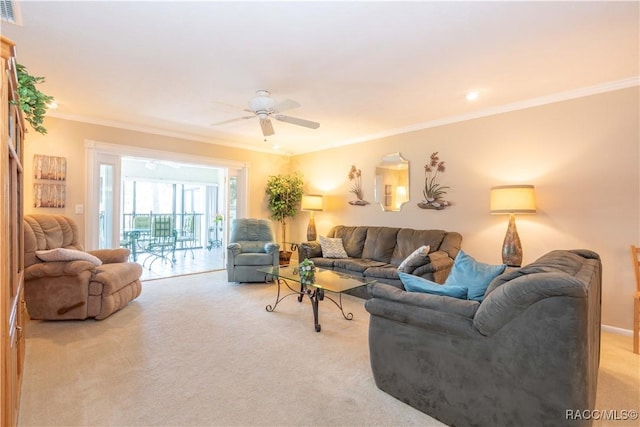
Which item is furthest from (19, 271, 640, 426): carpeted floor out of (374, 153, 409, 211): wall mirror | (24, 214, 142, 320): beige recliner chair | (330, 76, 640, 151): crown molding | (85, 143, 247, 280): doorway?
(330, 76, 640, 151): crown molding

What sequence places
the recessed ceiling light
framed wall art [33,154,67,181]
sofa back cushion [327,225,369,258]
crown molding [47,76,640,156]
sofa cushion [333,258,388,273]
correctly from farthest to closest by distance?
sofa back cushion [327,225,369,258]
sofa cushion [333,258,388,273]
framed wall art [33,154,67,181]
the recessed ceiling light
crown molding [47,76,640,156]

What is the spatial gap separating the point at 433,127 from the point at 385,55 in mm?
2228

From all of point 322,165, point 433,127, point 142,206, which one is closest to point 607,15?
point 433,127

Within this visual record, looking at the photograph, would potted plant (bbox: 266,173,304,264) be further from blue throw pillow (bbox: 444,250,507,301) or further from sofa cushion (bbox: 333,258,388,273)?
blue throw pillow (bbox: 444,250,507,301)

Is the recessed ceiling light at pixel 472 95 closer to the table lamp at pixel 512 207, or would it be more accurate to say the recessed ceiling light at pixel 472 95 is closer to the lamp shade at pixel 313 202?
the table lamp at pixel 512 207

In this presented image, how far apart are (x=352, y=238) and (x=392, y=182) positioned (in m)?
1.11

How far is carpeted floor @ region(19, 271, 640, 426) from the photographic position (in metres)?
1.85

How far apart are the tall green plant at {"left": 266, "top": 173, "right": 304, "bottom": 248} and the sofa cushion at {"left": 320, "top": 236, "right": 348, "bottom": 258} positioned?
64.0 inches

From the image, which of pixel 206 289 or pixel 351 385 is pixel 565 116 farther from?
pixel 206 289

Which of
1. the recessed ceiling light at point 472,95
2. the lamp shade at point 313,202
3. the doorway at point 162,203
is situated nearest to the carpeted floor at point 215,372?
the doorway at point 162,203

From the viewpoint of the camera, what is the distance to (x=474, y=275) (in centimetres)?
212

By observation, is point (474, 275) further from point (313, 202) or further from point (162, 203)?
point (162, 203)

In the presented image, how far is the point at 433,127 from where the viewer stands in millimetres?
4617

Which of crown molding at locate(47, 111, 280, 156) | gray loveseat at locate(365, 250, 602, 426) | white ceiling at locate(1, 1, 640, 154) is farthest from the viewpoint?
crown molding at locate(47, 111, 280, 156)
